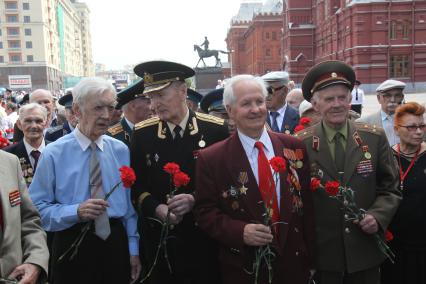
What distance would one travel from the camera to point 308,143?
3.38 m

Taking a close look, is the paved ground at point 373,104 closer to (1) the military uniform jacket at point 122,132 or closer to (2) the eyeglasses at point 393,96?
(2) the eyeglasses at point 393,96

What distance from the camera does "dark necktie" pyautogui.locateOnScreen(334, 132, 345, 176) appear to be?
3268 millimetres

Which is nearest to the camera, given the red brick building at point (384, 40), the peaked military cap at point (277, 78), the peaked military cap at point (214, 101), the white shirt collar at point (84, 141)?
the white shirt collar at point (84, 141)

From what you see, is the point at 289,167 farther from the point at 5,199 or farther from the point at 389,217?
the point at 5,199

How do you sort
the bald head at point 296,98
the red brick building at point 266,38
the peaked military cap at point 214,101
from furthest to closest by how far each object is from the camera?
1. the red brick building at point 266,38
2. the bald head at point 296,98
3. the peaked military cap at point 214,101

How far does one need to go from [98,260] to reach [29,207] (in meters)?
0.73

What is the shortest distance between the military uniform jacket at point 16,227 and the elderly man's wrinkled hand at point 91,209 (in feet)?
0.98

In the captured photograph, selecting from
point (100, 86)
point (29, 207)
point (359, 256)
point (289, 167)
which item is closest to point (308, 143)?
point (289, 167)

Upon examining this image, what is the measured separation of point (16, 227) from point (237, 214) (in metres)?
1.35

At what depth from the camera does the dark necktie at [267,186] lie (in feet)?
9.51

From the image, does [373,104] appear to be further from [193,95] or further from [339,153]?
[339,153]

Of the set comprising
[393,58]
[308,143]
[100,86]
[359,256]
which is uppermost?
[393,58]

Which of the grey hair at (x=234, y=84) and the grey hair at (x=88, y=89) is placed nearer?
the grey hair at (x=234, y=84)

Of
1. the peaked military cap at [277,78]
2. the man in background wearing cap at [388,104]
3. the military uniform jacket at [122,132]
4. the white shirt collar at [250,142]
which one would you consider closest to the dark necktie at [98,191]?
the white shirt collar at [250,142]
